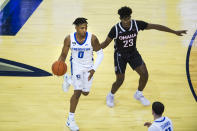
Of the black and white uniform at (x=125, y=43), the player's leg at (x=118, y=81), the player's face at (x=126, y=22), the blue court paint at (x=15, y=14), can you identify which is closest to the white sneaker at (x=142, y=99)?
the player's leg at (x=118, y=81)

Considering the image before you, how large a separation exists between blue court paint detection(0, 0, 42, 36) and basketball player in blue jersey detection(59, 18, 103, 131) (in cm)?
349

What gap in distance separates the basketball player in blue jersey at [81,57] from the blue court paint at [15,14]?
3.49 metres

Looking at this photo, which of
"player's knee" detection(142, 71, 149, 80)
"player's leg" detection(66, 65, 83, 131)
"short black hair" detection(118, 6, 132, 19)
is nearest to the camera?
"short black hair" detection(118, 6, 132, 19)

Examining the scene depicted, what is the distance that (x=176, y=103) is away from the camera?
5.63 metres

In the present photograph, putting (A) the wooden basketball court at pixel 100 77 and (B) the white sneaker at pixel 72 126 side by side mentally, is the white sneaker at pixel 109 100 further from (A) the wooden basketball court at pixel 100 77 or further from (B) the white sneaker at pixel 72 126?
(B) the white sneaker at pixel 72 126

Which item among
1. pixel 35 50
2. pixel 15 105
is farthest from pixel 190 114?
pixel 35 50

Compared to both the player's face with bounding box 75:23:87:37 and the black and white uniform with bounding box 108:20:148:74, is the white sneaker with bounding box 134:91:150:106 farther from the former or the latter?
the player's face with bounding box 75:23:87:37

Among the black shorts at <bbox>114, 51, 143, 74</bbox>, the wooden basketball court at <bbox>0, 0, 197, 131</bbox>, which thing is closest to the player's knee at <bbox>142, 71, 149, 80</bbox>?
the black shorts at <bbox>114, 51, 143, 74</bbox>

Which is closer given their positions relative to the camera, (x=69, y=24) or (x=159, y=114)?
(x=159, y=114)

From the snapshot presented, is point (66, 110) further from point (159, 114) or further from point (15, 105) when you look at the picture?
point (159, 114)

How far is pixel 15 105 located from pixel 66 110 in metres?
0.95

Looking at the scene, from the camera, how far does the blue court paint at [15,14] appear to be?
7.96 meters

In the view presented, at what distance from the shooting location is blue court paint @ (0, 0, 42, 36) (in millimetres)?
7957

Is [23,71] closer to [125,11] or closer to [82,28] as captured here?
[82,28]
